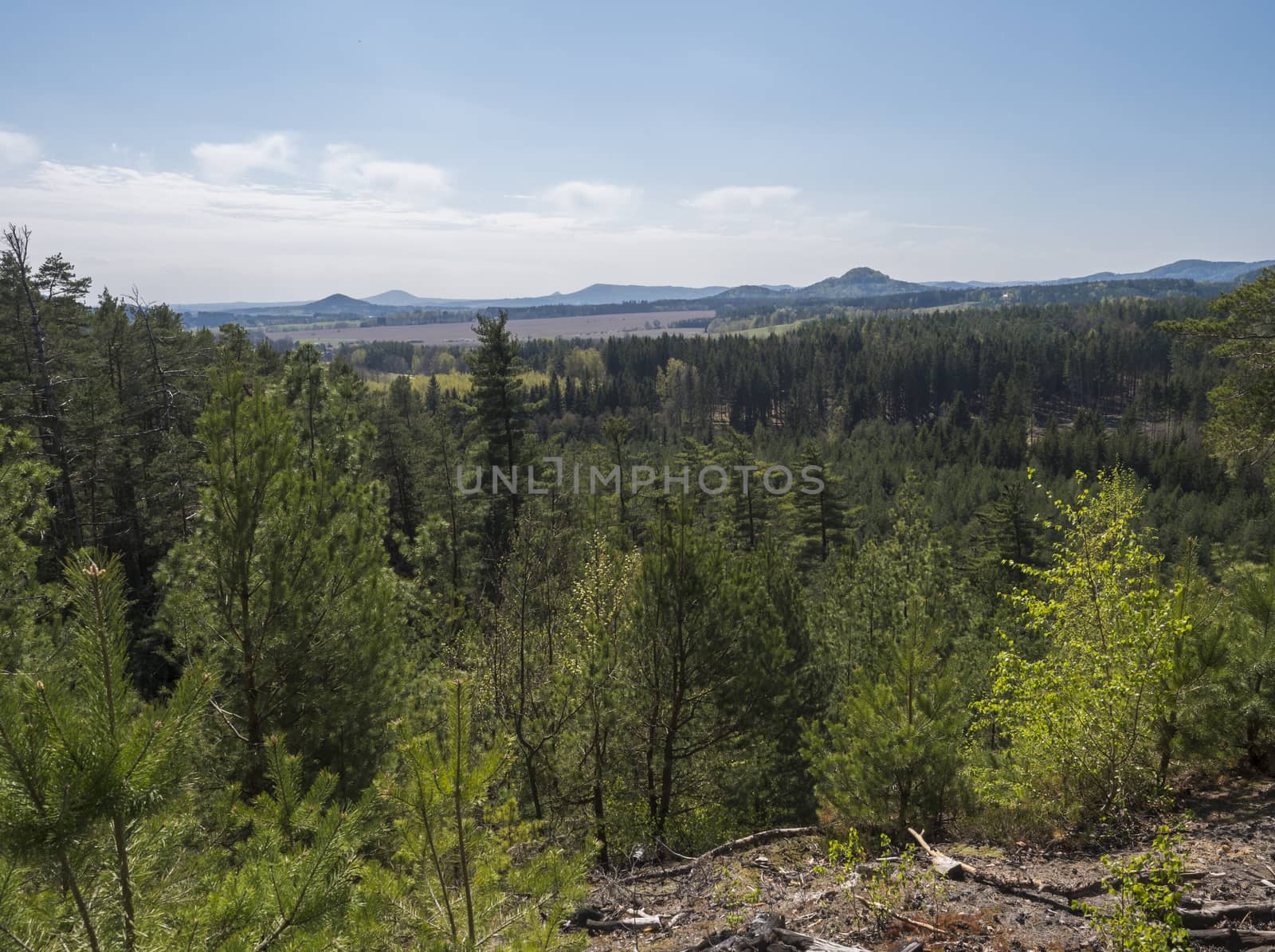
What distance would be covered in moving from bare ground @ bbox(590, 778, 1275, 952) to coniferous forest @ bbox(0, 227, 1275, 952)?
486 mm

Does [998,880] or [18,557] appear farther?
[18,557]

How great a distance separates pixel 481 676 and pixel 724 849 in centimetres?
440

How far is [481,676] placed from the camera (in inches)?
429

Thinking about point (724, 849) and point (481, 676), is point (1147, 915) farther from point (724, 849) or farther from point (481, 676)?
point (481, 676)

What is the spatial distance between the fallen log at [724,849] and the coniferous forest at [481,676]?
47 cm

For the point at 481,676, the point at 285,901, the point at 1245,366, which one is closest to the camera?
the point at 285,901

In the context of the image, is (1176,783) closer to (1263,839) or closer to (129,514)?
(1263,839)

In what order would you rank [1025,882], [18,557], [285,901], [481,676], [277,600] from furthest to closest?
1. [481,676]
2. [18,557]
3. [277,600]
4. [1025,882]
5. [285,901]

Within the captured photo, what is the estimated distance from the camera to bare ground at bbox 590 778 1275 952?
542cm

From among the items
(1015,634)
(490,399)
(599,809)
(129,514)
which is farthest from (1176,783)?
(129,514)

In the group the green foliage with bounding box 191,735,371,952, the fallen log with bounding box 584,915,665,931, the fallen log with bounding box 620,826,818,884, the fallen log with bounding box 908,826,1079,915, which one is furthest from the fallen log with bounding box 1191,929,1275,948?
the green foliage with bounding box 191,735,371,952

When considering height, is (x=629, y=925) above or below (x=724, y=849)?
above

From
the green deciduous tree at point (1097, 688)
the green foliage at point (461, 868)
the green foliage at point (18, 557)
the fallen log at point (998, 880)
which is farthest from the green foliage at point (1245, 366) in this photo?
the green foliage at point (18, 557)

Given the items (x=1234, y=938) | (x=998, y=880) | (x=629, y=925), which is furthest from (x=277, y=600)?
(x=1234, y=938)
